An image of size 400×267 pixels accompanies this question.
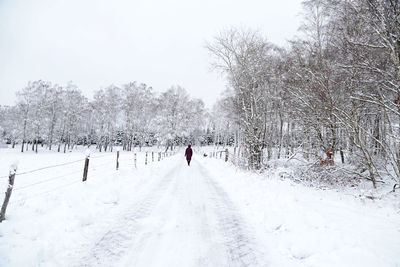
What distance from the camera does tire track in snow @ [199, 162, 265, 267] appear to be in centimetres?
285

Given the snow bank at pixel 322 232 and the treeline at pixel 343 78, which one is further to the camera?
the treeline at pixel 343 78

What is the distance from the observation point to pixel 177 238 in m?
3.39

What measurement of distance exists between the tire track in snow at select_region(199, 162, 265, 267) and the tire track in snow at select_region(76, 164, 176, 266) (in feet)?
5.34

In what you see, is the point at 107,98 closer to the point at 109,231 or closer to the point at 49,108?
the point at 49,108

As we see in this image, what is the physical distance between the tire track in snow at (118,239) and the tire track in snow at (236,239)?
64.1 inches

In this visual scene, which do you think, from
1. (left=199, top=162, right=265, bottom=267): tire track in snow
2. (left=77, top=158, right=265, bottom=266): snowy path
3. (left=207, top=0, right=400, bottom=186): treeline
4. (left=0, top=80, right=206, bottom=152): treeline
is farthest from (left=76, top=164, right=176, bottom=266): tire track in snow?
(left=0, top=80, right=206, bottom=152): treeline

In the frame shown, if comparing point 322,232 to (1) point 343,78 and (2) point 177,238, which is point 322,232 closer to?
(2) point 177,238

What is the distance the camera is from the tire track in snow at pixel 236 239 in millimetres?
2848

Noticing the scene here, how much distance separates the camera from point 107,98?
1389 inches

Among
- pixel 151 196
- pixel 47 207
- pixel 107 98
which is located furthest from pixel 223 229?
pixel 107 98

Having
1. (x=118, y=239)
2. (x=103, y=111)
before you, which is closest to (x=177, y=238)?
(x=118, y=239)

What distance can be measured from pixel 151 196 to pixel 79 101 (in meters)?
35.5

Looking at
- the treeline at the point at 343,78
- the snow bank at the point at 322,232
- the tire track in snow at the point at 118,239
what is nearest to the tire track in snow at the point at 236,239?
the snow bank at the point at 322,232

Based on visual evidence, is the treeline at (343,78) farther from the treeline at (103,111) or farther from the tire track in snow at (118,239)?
the treeline at (103,111)
